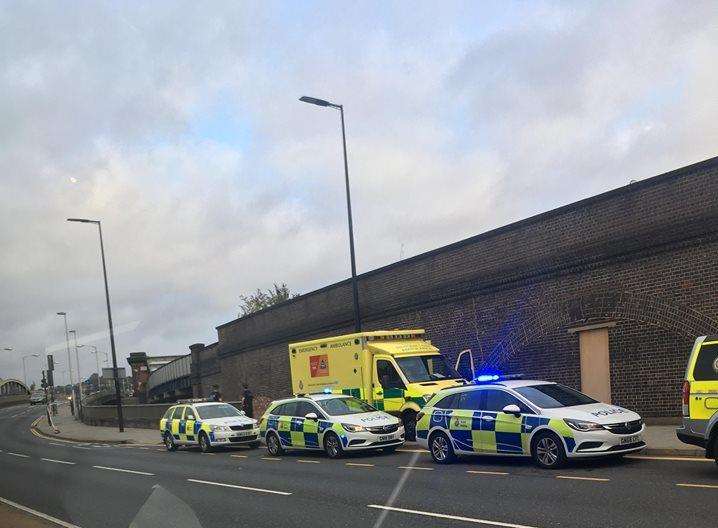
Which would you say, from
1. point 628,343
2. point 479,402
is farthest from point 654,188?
point 479,402

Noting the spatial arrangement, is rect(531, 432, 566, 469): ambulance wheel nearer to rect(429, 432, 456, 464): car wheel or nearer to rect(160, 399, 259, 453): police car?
rect(429, 432, 456, 464): car wheel

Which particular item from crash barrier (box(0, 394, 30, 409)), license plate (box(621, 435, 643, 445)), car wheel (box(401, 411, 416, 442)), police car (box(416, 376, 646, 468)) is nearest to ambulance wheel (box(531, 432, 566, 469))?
police car (box(416, 376, 646, 468))

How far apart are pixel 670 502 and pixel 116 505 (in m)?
8.61

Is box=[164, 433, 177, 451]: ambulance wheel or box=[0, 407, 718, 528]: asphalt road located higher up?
box=[0, 407, 718, 528]: asphalt road

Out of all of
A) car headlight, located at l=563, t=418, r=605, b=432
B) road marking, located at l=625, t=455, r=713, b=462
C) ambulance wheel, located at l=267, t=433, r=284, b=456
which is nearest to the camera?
car headlight, located at l=563, t=418, r=605, b=432

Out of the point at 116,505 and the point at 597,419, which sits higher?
the point at 597,419

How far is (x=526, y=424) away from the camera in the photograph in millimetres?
12039

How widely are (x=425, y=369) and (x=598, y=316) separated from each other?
176 inches

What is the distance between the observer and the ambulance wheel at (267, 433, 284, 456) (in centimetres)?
1838

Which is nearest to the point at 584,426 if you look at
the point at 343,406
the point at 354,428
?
the point at 354,428

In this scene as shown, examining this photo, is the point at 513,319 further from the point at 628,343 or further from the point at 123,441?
the point at 123,441

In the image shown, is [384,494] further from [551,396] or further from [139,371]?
[139,371]

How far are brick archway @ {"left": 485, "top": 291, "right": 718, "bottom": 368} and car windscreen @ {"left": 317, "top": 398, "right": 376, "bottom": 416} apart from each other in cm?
518

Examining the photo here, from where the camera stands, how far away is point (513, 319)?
805 inches
